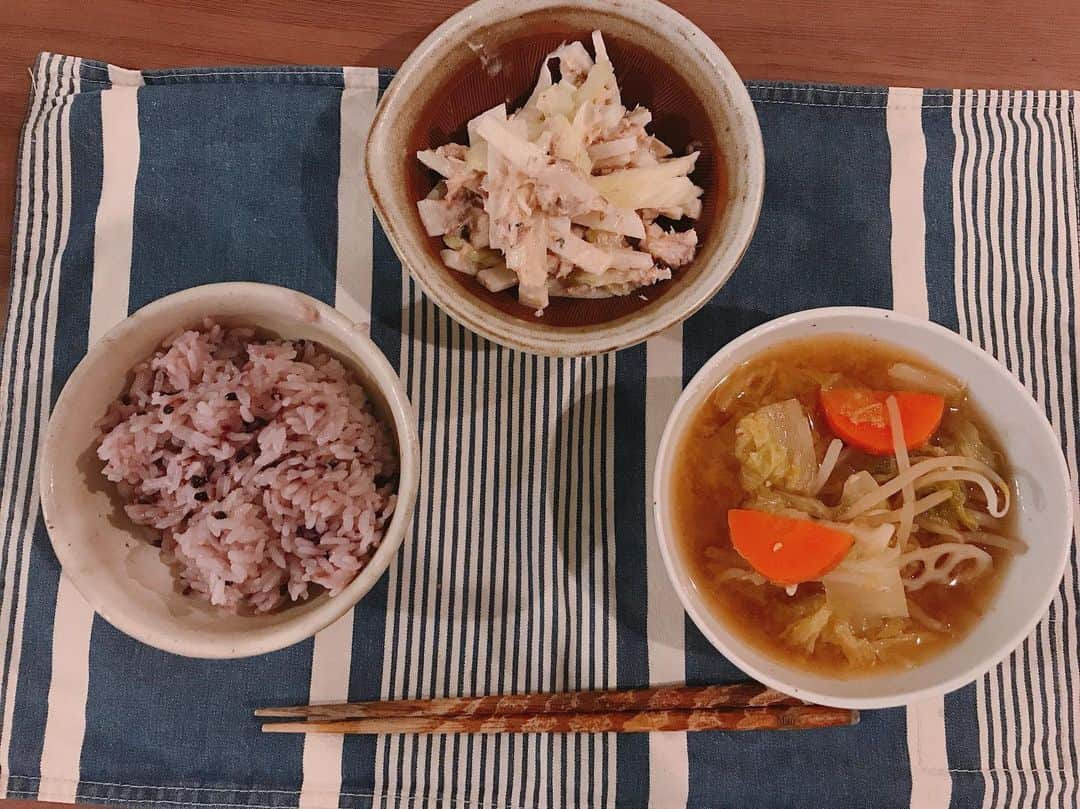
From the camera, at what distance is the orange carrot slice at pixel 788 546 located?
1.37 metres

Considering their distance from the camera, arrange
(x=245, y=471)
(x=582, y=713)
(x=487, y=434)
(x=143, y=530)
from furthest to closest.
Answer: (x=487, y=434)
(x=582, y=713)
(x=143, y=530)
(x=245, y=471)

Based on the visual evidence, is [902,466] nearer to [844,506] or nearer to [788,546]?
[844,506]

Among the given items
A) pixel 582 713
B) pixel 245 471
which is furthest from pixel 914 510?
pixel 245 471

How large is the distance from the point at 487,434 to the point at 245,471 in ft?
1.66

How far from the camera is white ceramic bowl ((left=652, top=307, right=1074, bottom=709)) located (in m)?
1.33

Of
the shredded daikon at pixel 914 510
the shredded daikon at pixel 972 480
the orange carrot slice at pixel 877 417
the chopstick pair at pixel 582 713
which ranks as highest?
the orange carrot slice at pixel 877 417

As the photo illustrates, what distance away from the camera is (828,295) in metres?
1.71

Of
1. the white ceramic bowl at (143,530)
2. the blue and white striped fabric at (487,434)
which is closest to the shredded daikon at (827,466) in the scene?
the blue and white striped fabric at (487,434)

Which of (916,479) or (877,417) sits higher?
(877,417)

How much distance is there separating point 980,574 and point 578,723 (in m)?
0.78

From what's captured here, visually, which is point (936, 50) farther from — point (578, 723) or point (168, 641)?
point (168, 641)

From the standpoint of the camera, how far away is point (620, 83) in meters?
1.51

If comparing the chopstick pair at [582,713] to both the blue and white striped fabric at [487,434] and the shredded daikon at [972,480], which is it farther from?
the shredded daikon at [972,480]

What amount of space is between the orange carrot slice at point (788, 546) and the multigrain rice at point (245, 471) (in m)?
0.62
